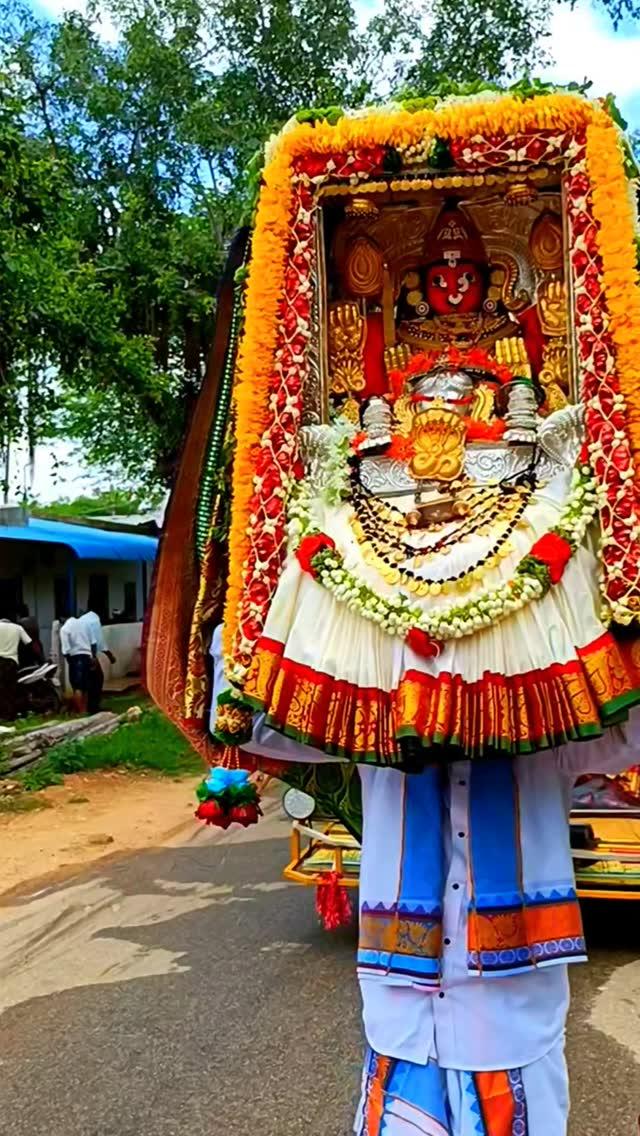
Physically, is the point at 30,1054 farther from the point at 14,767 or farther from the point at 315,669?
the point at 14,767

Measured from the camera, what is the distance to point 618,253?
222cm

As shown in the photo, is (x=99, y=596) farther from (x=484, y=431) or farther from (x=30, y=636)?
(x=484, y=431)

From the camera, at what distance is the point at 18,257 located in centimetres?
821

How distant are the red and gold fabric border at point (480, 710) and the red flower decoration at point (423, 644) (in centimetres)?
4

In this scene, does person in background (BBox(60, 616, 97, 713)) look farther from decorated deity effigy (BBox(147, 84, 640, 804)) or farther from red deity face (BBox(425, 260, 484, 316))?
red deity face (BBox(425, 260, 484, 316))

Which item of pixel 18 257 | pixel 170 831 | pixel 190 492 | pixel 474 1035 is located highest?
pixel 18 257

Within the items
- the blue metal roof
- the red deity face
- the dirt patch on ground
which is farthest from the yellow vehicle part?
the blue metal roof

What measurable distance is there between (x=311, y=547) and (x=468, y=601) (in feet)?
1.17

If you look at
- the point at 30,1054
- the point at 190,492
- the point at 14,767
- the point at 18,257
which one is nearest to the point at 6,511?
the point at 14,767

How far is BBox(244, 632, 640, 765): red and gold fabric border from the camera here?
2.03 m

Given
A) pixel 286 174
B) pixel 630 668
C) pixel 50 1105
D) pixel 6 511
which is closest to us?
pixel 630 668

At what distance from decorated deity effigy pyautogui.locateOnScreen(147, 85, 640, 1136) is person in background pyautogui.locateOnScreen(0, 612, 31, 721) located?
37.3ft

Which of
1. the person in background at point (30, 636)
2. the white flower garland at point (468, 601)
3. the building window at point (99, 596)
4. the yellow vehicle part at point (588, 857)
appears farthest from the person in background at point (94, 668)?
the white flower garland at point (468, 601)

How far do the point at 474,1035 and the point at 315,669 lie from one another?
0.81 metres
